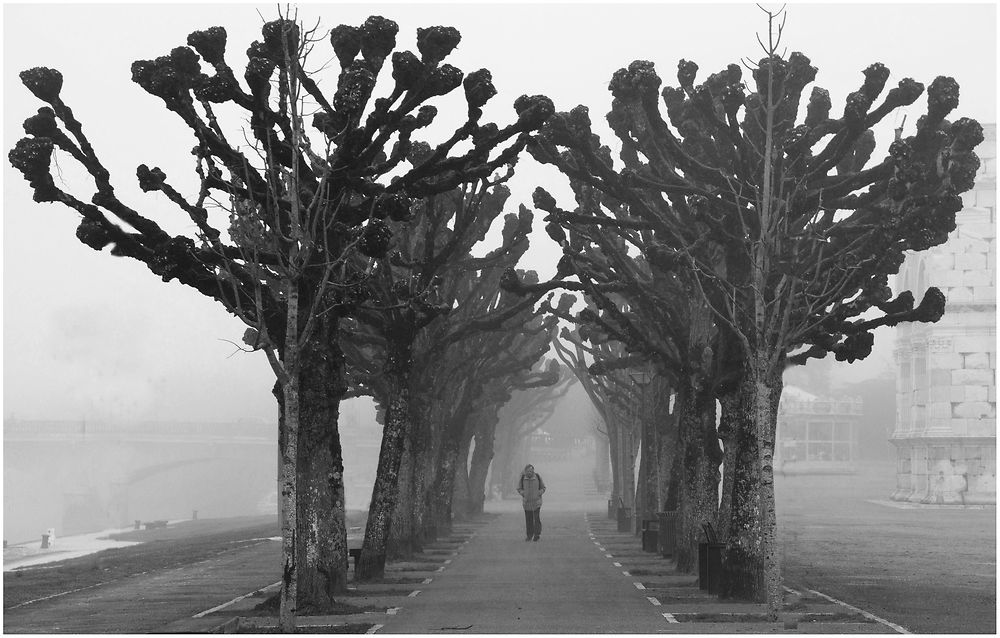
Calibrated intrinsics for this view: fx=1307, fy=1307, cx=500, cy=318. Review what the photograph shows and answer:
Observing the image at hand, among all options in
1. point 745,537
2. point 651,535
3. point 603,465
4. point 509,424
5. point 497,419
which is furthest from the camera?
point 603,465

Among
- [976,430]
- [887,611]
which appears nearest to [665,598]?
[887,611]

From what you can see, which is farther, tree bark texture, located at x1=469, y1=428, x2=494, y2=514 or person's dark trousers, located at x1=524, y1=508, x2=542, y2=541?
tree bark texture, located at x1=469, y1=428, x2=494, y2=514

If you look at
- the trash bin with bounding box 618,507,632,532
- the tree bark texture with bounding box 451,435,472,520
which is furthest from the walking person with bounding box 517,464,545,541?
the tree bark texture with bounding box 451,435,472,520

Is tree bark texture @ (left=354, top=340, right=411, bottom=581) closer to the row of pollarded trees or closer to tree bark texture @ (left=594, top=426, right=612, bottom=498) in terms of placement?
the row of pollarded trees

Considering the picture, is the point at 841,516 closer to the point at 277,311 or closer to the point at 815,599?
the point at 815,599

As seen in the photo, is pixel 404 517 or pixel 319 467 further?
pixel 404 517

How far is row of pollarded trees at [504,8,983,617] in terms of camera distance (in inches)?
717

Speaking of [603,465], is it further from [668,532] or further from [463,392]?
[668,532]

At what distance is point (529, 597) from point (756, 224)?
6464 millimetres

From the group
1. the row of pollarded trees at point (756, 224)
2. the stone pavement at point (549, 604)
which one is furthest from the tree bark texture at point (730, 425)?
the stone pavement at point (549, 604)

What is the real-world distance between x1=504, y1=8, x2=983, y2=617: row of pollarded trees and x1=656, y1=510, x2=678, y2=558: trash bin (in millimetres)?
3598

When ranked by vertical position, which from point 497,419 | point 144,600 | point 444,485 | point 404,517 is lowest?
point 144,600

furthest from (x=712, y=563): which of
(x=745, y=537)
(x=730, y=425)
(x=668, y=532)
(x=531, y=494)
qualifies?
(x=531, y=494)

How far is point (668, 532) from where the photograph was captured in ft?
91.1
